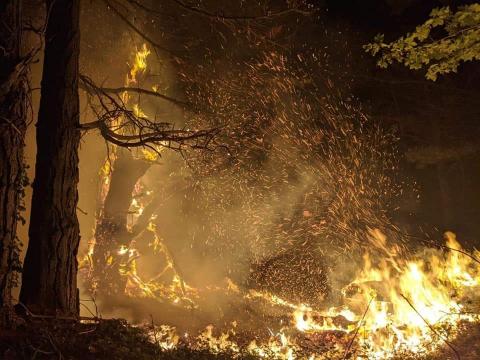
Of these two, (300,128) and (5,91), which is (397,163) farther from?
(5,91)

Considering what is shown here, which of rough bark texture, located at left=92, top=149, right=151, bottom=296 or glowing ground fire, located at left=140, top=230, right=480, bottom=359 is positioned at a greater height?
rough bark texture, located at left=92, top=149, right=151, bottom=296

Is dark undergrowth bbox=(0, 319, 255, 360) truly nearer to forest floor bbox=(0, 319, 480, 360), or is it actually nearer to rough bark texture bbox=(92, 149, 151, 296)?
forest floor bbox=(0, 319, 480, 360)

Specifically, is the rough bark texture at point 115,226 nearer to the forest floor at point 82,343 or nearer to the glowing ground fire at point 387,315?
the glowing ground fire at point 387,315

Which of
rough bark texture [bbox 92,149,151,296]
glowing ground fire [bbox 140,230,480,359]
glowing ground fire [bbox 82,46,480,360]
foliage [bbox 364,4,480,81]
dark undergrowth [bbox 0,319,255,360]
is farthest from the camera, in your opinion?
rough bark texture [bbox 92,149,151,296]

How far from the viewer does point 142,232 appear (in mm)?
13086

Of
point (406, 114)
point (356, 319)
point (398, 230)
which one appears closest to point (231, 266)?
point (356, 319)

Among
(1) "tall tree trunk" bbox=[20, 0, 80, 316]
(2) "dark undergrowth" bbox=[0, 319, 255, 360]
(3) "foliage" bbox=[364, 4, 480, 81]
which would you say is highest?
(3) "foliage" bbox=[364, 4, 480, 81]

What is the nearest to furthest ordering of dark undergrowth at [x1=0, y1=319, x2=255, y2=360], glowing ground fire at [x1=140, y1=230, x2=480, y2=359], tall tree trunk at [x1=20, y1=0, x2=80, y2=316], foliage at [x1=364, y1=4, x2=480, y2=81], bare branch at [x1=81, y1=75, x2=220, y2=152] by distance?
dark undergrowth at [x1=0, y1=319, x2=255, y2=360]
tall tree trunk at [x1=20, y1=0, x2=80, y2=316]
bare branch at [x1=81, y1=75, x2=220, y2=152]
foliage at [x1=364, y1=4, x2=480, y2=81]
glowing ground fire at [x1=140, y1=230, x2=480, y2=359]

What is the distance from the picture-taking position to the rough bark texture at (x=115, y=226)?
11.0 metres

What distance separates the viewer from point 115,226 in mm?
11234

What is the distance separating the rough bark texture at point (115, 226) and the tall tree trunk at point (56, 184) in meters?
6.18

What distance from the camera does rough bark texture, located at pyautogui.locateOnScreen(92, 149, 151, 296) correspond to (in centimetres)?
1101

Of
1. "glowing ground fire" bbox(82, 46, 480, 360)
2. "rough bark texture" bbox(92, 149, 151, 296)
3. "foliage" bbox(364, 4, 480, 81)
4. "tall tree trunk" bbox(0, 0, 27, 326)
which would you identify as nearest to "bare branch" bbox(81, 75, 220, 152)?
"tall tree trunk" bbox(0, 0, 27, 326)

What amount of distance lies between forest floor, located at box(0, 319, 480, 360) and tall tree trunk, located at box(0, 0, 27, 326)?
13.0 inches
